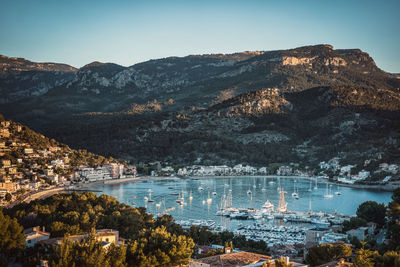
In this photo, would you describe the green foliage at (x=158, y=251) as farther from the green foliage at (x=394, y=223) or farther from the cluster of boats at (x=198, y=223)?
the cluster of boats at (x=198, y=223)

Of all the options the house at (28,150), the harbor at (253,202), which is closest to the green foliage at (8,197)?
the harbor at (253,202)

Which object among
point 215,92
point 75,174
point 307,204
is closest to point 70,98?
point 215,92

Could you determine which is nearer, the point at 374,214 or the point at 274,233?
the point at 374,214

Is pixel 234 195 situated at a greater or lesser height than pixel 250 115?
lesser

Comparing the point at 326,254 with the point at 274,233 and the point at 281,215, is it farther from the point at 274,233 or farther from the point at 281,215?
the point at 281,215

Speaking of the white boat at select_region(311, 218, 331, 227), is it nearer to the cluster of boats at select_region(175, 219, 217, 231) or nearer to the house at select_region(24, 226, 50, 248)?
the cluster of boats at select_region(175, 219, 217, 231)

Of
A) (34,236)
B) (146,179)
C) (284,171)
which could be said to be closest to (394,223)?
(34,236)
